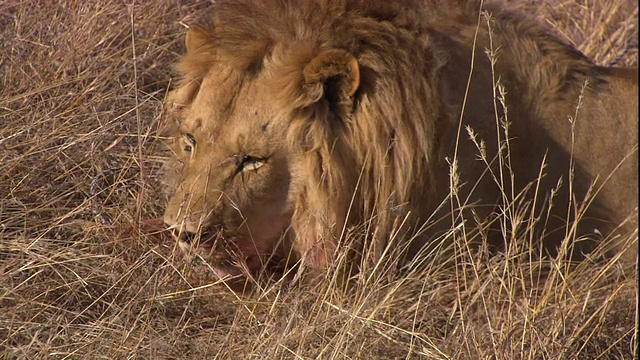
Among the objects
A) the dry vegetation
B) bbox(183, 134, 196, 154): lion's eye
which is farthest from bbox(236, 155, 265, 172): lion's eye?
the dry vegetation

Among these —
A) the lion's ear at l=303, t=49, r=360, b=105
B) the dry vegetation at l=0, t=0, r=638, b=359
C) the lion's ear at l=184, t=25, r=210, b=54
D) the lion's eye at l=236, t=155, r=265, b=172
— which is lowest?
the dry vegetation at l=0, t=0, r=638, b=359

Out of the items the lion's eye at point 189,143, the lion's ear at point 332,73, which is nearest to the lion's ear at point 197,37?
the lion's eye at point 189,143

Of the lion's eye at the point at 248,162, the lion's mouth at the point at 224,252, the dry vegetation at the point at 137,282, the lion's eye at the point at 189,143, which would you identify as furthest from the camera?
the lion's eye at the point at 189,143

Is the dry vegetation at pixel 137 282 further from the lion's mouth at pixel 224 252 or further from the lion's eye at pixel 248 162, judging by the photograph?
the lion's eye at pixel 248 162

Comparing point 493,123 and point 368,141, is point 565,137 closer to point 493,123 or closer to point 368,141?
point 493,123

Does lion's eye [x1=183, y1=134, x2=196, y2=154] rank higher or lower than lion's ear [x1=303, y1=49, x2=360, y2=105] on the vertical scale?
lower

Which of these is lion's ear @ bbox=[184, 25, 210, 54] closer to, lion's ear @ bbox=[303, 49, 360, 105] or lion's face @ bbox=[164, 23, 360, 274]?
lion's face @ bbox=[164, 23, 360, 274]

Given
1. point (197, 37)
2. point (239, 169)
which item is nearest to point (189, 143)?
point (239, 169)

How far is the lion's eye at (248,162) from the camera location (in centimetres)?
353

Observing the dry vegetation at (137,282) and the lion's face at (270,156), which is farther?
the lion's face at (270,156)

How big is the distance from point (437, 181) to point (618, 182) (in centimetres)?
100

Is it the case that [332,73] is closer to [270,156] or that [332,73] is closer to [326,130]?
[326,130]

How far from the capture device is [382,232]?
367cm

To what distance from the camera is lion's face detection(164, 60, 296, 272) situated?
137 inches
